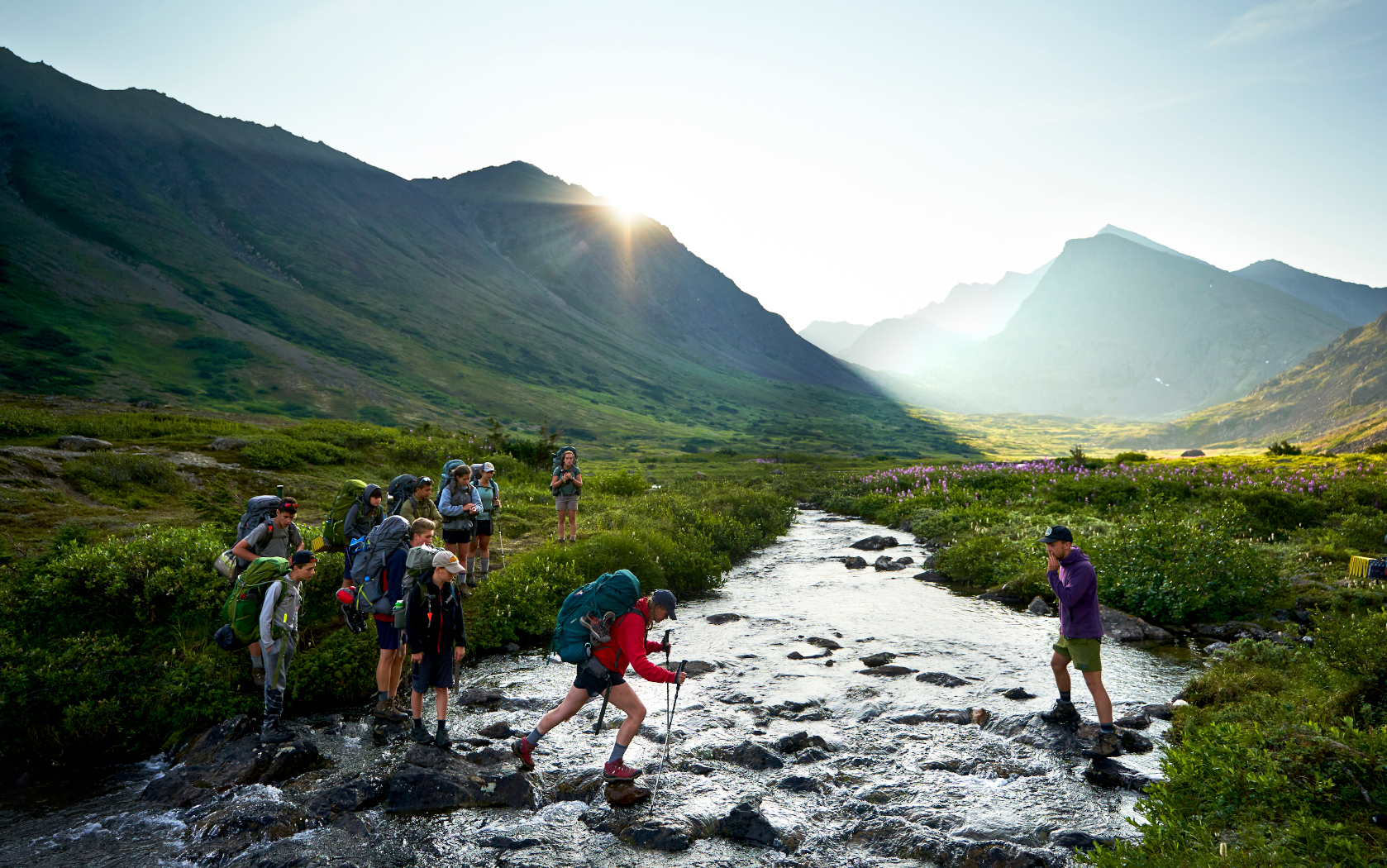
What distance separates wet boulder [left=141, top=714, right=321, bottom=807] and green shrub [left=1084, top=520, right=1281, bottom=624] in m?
18.3

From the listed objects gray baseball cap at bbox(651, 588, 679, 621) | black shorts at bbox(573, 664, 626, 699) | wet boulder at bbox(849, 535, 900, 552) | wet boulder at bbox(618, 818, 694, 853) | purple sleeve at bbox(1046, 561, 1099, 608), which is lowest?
wet boulder at bbox(849, 535, 900, 552)

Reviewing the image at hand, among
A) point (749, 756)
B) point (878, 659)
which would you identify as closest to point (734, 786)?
point (749, 756)

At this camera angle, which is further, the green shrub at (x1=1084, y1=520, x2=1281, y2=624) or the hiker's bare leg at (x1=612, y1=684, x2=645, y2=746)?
the green shrub at (x1=1084, y1=520, x2=1281, y2=624)

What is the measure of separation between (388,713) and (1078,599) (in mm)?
11190

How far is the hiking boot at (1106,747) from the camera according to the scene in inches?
388

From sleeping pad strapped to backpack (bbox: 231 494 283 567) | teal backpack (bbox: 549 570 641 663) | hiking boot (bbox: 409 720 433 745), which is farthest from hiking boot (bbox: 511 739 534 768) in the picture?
sleeping pad strapped to backpack (bbox: 231 494 283 567)

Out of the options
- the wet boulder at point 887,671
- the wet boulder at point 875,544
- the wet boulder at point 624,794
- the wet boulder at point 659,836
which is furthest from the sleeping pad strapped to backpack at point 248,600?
the wet boulder at point 875,544

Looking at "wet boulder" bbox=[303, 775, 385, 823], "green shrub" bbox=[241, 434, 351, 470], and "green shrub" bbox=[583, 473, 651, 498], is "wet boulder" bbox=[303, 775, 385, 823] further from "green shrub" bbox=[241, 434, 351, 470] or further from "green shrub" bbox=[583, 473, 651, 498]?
"green shrub" bbox=[583, 473, 651, 498]

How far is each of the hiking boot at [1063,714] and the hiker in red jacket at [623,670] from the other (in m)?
6.50

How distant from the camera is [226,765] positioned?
32.1 feet

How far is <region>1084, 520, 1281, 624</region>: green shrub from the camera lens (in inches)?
652

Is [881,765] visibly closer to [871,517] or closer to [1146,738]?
[1146,738]

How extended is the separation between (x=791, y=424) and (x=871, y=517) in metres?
148

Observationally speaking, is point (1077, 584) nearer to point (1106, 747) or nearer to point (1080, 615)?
point (1080, 615)
